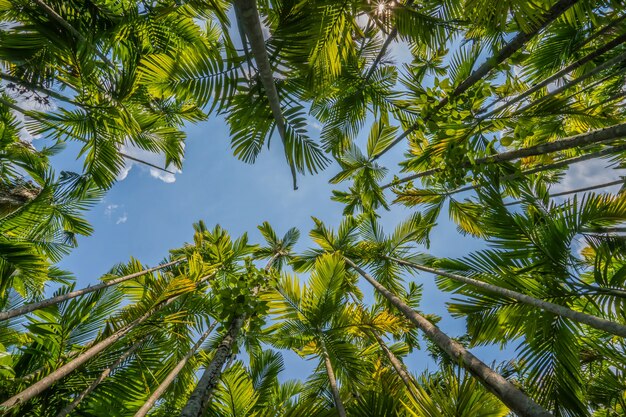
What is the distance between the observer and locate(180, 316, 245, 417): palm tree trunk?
1.56 meters

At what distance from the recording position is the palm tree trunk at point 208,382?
1.56 meters

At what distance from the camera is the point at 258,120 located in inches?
69.1

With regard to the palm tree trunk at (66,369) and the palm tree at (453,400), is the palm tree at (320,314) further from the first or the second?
the palm tree at (453,400)

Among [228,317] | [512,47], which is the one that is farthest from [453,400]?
[512,47]

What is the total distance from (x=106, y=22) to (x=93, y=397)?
388cm

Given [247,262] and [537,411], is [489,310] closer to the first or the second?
[537,411]

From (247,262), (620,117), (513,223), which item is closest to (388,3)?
(513,223)

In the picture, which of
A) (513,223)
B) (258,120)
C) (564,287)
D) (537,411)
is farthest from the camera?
(513,223)

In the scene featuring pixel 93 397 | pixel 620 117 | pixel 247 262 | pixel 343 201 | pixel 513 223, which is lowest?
pixel 93 397

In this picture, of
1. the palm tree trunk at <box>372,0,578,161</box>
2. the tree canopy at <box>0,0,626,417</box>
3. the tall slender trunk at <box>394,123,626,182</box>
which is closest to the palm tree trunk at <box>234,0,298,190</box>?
the tree canopy at <box>0,0,626,417</box>

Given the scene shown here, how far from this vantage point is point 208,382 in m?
1.84

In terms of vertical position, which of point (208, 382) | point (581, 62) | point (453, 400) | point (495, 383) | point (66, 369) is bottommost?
point (66, 369)

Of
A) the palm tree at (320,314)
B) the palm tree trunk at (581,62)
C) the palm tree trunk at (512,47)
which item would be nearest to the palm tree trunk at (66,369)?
the palm tree at (320,314)

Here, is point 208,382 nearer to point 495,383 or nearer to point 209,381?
point 209,381
